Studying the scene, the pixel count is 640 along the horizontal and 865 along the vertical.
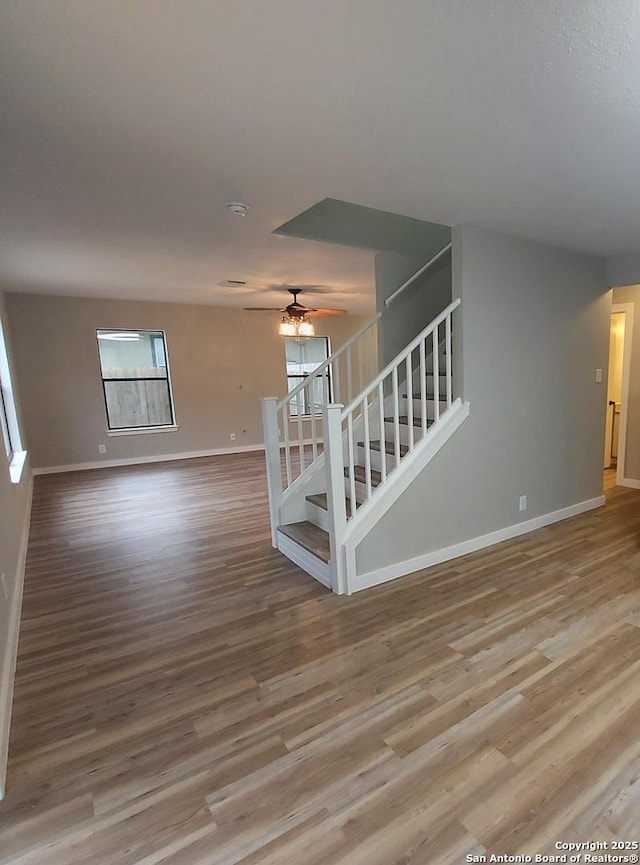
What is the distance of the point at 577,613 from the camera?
8.00ft

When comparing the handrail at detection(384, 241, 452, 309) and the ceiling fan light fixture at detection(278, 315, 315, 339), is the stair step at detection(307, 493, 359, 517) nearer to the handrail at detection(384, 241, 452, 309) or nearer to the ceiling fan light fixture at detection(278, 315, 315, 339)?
the handrail at detection(384, 241, 452, 309)

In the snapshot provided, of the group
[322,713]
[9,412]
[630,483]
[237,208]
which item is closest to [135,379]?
[9,412]

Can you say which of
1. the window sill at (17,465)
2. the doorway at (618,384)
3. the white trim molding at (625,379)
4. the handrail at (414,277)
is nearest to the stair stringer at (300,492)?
the handrail at (414,277)

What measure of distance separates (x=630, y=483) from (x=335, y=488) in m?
4.26

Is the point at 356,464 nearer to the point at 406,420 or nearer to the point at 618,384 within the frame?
the point at 406,420

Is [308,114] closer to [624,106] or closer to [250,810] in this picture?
[624,106]

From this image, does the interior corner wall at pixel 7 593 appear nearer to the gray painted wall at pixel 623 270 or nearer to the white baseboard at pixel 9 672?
the white baseboard at pixel 9 672

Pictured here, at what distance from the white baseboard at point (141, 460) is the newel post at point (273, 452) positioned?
426cm

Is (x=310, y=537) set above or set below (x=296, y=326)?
below

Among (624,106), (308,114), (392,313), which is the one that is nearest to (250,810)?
(308,114)

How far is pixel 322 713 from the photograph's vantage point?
1.78m

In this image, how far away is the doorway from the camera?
190 inches

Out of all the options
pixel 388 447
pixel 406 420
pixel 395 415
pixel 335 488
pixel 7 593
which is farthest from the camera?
pixel 406 420

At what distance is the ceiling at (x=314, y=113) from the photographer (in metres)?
1.24
